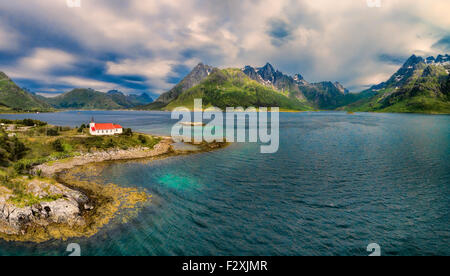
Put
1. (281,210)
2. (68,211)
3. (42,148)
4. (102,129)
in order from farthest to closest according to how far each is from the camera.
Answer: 1. (102,129)
2. (42,148)
3. (281,210)
4. (68,211)

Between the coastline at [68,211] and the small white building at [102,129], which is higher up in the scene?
the small white building at [102,129]

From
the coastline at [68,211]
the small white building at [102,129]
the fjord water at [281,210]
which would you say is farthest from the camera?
the small white building at [102,129]

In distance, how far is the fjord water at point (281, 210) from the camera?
19.7m

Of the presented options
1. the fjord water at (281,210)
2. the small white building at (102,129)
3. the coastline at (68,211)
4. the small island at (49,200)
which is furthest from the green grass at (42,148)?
the fjord water at (281,210)

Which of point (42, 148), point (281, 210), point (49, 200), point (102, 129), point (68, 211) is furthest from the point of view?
point (102, 129)

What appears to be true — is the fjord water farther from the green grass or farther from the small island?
the green grass

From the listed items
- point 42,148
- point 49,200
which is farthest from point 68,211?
point 42,148

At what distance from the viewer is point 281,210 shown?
26.5 meters

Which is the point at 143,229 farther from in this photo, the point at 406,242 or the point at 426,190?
the point at 426,190

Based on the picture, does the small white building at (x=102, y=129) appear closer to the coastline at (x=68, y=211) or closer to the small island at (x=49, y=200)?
the small island at (x=49, y=200)

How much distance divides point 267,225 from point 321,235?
5.97 metres

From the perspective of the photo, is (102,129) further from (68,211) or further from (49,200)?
(68,211)

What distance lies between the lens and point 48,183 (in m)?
27.8
